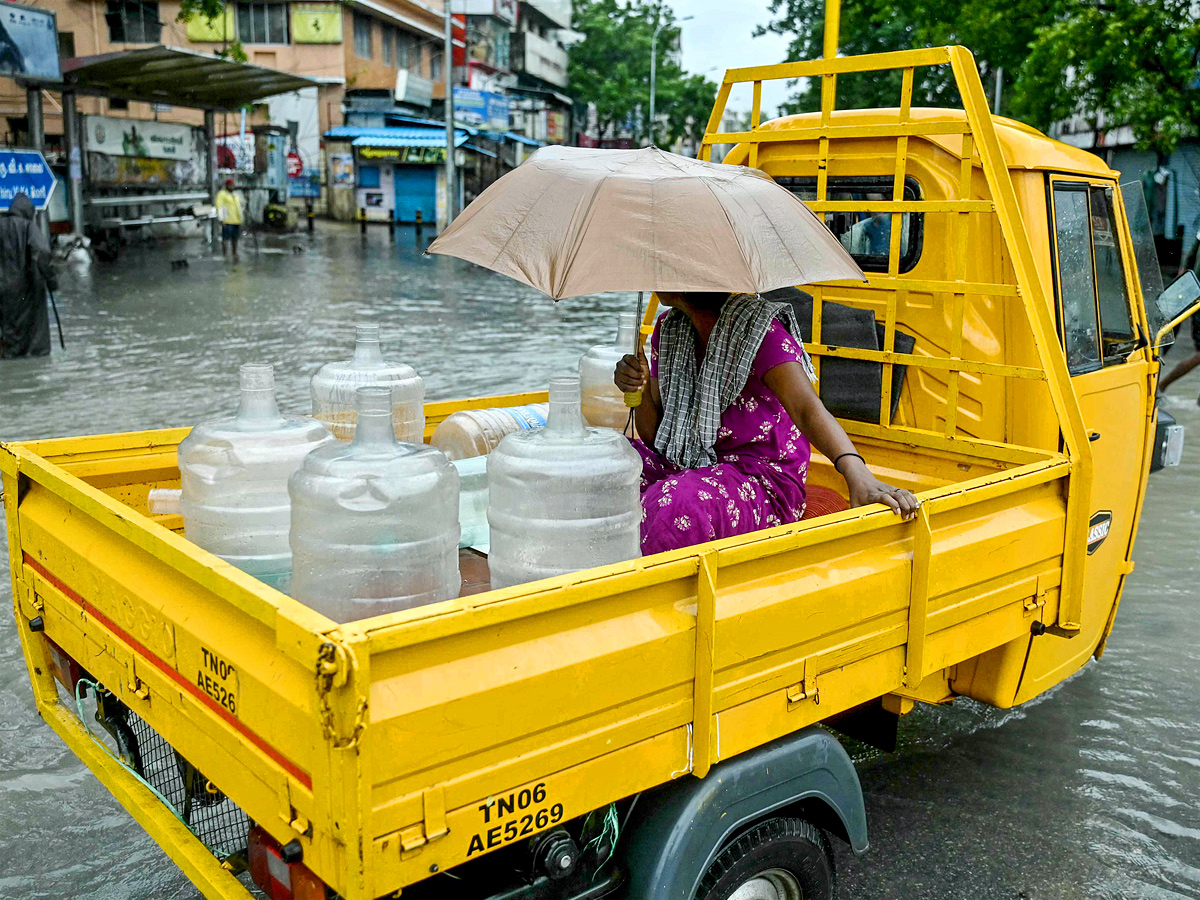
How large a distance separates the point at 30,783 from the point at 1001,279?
3.88 meters

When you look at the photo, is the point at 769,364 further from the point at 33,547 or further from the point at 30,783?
the point at 30,783

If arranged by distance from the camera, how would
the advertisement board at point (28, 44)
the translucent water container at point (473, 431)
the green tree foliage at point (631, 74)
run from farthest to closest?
the green tree foliage at point (631, 74) → the advertisement board at point (28, 44) → the translucent water container at point (473, 431)

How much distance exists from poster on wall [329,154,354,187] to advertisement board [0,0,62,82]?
2286cm

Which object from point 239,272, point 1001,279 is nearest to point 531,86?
point 239,272

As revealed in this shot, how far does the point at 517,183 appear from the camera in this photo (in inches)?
117

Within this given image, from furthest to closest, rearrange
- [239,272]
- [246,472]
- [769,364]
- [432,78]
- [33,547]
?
[432,78] < [239,272] < [769,364] < [33,547] < [246,472]

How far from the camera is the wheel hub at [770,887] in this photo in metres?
2.50

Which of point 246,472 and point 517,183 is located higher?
point 517,183

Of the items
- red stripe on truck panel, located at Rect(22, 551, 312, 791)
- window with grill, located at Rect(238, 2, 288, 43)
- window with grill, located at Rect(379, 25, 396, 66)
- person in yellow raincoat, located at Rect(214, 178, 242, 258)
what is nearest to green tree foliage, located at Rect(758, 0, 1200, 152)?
red stripe on truck panel, located at Rect(22, 551, 312, 791)

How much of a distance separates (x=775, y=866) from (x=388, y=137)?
136 feet

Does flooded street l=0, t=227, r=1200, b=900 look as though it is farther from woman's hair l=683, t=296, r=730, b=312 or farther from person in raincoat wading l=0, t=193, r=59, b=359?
person in raincoat wading l=0, t=193, r=59, b=359

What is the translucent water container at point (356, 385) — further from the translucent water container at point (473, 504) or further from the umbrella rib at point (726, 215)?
the umbrella rib at point (726, 215)

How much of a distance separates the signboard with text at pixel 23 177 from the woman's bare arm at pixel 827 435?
40.2 ft

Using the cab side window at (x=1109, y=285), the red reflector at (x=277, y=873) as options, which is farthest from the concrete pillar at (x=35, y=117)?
the red reflector at (x=277, y=873)
